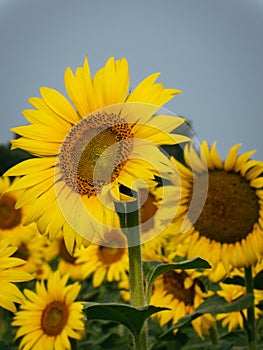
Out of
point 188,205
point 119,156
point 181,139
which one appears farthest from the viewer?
point 188,205

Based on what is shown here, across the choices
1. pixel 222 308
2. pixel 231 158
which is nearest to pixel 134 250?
pixel 222 308

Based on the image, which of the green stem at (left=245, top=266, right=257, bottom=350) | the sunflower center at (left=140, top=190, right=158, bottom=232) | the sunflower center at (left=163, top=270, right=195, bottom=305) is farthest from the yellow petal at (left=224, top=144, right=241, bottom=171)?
the sunflower center at (left=140, top=190, right=158, bottom=232)

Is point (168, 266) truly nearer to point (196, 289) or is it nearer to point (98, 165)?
point (98, 165)

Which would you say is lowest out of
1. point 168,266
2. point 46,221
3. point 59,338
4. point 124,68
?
point 59,338

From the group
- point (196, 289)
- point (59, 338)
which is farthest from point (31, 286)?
point (196, 289)

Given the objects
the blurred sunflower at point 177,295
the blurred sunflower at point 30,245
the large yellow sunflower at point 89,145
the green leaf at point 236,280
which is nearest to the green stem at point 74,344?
the blurred sunflower at point 177,295
